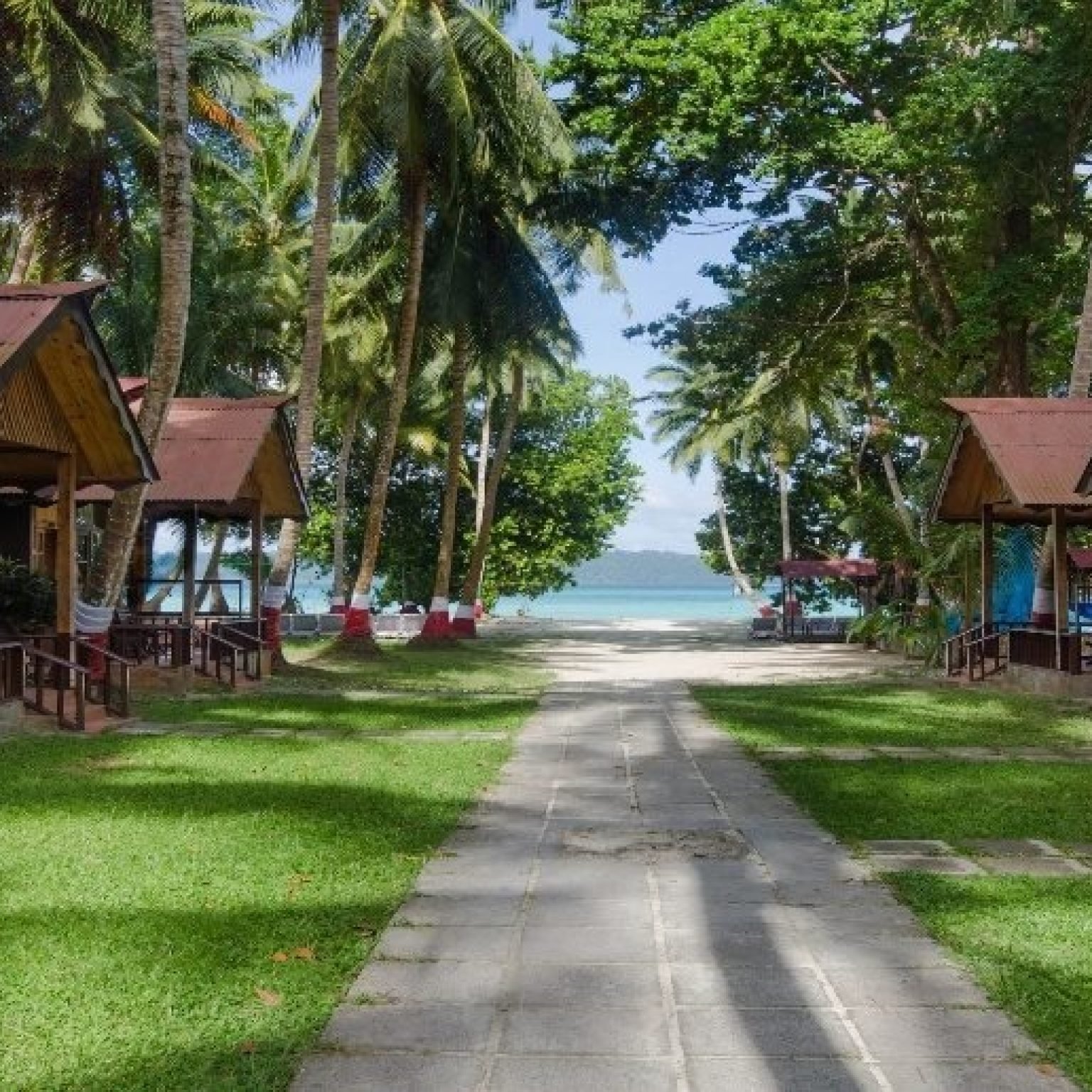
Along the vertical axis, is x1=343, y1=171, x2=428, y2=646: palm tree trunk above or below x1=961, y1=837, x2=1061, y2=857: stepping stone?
above

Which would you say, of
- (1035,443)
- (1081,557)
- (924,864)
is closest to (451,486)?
(1035,443)

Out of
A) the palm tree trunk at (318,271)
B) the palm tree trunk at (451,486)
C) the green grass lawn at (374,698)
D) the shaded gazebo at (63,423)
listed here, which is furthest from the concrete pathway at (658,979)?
the palm tree trunk at (451,486)

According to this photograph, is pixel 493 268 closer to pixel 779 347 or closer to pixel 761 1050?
pixel 779 347

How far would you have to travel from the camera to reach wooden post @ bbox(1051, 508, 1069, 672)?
17.7 m

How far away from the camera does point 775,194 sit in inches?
853

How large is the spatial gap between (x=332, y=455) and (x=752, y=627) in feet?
53.3

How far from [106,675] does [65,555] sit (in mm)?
1297

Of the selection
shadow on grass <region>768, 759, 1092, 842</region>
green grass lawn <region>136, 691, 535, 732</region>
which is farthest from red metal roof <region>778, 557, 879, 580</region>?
shadow on grass <region>768, 759, 1092, 842</region>

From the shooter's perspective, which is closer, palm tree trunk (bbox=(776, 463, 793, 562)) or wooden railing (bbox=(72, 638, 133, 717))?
wooden railing (bbox=(72, 638, 133, 717))

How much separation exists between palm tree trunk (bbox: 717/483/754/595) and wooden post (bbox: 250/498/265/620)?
1267 inches

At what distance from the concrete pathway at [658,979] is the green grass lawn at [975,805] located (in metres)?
0.18

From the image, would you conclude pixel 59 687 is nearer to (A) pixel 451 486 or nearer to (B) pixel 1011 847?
(B) pixel 1011 847

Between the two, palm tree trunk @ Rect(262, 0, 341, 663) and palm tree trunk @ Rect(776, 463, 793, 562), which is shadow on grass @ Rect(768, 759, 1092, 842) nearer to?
palm tree trunk @ Rect(262, 0, 341, 663)

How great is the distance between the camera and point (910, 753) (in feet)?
37.4
